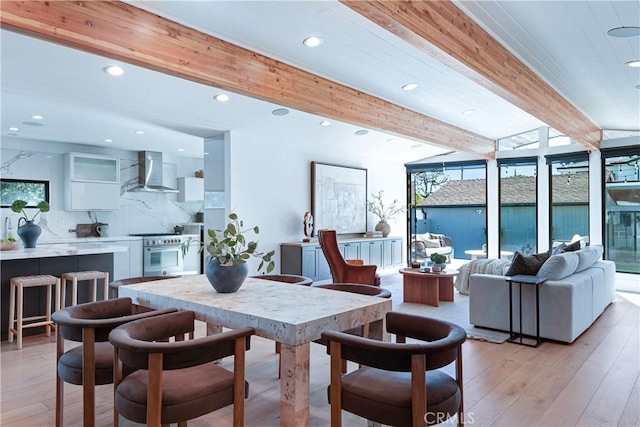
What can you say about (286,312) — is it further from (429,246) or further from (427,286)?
(429,246)

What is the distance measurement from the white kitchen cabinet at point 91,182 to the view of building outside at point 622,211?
8.59 meters

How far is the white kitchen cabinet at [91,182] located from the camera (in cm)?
650

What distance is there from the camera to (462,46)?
3113mm

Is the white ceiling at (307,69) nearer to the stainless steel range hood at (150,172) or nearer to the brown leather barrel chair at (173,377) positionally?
the stainless steel range hood at (150,172)

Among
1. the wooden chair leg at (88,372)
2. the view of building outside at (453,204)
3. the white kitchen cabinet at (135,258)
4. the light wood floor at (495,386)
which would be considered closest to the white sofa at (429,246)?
the view of building outside at (453,204)

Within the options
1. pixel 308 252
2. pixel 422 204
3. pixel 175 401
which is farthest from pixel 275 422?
pixel 422 204

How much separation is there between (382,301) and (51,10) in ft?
8.76

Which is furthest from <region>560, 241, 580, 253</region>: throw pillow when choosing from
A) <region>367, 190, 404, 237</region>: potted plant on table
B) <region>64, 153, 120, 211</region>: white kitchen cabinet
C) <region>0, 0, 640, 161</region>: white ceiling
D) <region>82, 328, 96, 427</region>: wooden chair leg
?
<region>64, 153, 120, 211</region>: white kitchen cabinet

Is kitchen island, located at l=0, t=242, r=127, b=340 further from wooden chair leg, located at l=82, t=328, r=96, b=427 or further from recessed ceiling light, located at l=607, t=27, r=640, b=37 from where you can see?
recessed ceiling light, located at l=607, t=27, r=640, b=37

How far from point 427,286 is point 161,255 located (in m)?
4.50

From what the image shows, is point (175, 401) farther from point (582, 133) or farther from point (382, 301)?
point (582, 133)

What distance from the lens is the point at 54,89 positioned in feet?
13.3

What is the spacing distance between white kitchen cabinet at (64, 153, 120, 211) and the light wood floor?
294cm

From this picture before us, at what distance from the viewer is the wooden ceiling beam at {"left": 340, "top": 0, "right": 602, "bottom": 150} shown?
2546mm
